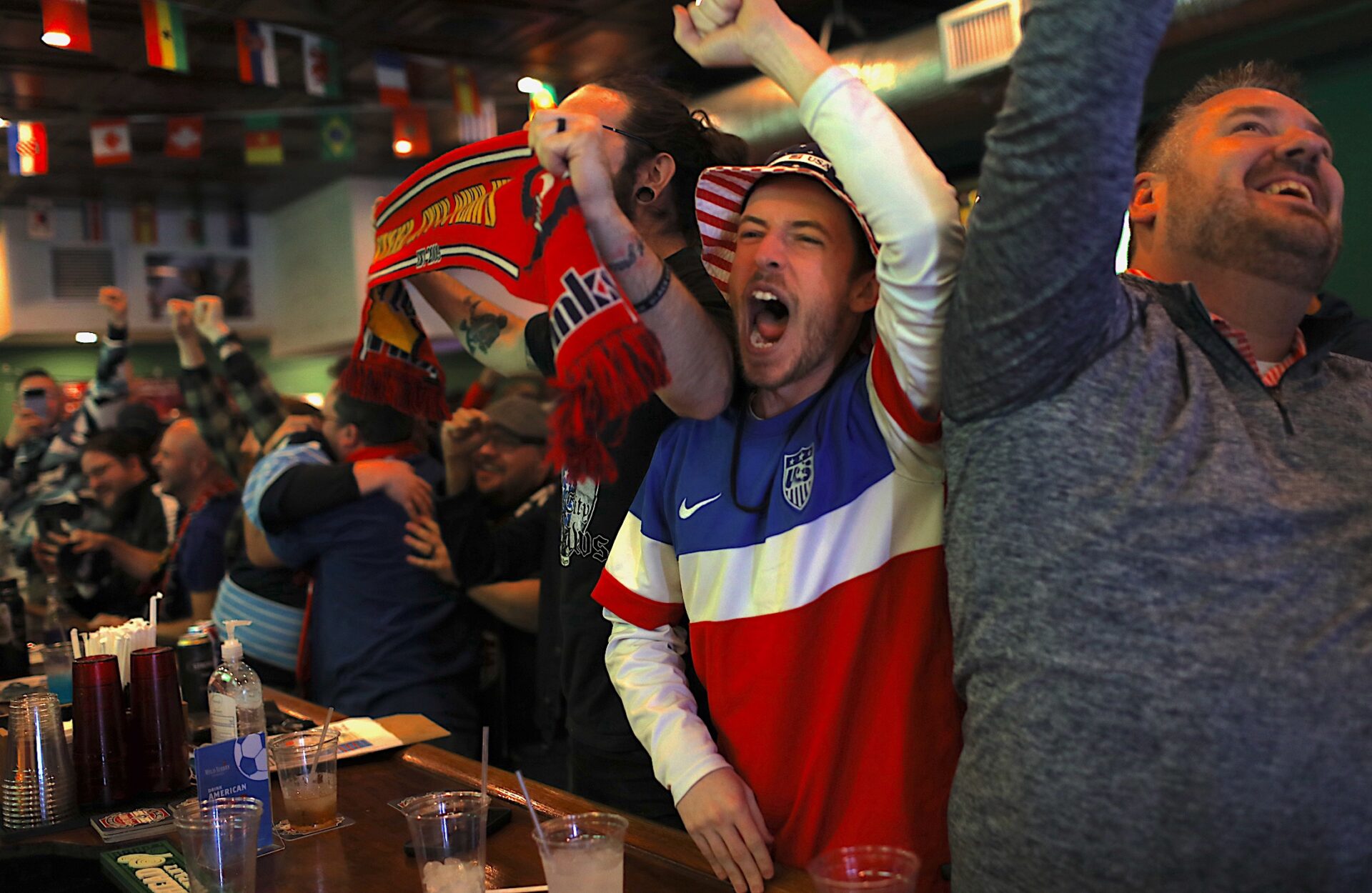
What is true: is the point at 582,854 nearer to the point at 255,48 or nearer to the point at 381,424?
the point at 381,424

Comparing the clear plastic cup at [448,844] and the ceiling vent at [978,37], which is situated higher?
the ceiling vent at [978,37]

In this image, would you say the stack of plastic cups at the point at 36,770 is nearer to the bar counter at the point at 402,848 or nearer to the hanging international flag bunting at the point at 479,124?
the bar counter at the point at 402,848

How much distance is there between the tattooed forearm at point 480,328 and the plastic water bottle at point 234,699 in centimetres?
63

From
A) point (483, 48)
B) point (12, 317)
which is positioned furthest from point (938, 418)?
point (12, 317)

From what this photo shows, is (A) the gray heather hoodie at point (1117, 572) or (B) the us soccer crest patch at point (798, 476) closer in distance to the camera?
(A) the gray heather hoodie at point (1117, 572)

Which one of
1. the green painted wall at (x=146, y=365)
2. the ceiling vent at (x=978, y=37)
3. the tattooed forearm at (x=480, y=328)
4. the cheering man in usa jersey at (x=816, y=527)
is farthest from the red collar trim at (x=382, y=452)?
the green painted wall at (x=146, y=365)

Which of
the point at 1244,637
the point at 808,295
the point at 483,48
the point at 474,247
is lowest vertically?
the point at 1244,637

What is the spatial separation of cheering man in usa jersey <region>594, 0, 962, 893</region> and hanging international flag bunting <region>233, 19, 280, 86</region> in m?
4.05

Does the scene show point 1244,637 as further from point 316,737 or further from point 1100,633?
point 316,737

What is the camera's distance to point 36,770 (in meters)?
1.80

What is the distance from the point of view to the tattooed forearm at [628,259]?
1381 millimetres

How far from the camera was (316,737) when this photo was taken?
1690 mm

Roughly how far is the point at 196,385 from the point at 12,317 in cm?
585

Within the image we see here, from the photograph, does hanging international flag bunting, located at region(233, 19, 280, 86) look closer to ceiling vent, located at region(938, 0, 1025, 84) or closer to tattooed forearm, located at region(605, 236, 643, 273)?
ceiling vent, located at region(938, 0, 1025, 84)
